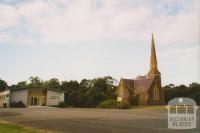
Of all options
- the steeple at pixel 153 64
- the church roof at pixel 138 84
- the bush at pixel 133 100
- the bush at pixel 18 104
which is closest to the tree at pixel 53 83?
the church roof at pixel 138 84

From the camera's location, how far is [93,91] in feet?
213

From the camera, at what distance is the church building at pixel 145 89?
75.6m

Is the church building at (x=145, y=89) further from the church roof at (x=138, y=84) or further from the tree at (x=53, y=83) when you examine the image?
the tree at (x=53, y=83)

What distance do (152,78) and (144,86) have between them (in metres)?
2.93

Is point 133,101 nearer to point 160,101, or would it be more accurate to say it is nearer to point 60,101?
point 160,101

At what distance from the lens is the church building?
7563 cm

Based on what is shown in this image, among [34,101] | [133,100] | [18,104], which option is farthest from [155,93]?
[18,104]

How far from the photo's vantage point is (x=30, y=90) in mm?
65812

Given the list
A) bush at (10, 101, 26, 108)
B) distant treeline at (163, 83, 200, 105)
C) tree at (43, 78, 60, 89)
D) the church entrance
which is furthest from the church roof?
bush at (10, 101, 26, 108)

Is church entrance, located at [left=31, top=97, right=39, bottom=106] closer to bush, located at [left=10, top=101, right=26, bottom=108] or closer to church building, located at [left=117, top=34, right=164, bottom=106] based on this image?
bush, located at [left=10, top=101, right=26, bottom=108]

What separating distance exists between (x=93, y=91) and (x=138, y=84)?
64.3 feet

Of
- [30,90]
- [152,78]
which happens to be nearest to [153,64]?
[152,78]

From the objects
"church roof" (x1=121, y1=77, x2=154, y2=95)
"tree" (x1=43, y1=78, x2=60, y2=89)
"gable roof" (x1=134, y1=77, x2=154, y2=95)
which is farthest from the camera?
"tree" (x1=43, y1=78, x2=60, y2=89)

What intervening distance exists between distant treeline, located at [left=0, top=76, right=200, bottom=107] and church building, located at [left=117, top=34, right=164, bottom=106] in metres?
3.17
